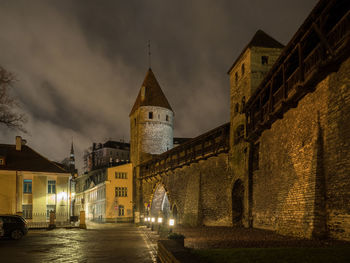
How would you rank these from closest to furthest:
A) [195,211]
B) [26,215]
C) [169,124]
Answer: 1. [195,211]
2. [26,215]
3. [169,124]

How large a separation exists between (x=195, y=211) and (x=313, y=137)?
1915 cm

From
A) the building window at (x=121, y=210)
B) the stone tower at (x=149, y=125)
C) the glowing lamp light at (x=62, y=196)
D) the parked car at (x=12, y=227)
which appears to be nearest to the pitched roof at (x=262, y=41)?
the parked car at (x=12, y=227)

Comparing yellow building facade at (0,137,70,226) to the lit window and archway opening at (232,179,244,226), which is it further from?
the lit window

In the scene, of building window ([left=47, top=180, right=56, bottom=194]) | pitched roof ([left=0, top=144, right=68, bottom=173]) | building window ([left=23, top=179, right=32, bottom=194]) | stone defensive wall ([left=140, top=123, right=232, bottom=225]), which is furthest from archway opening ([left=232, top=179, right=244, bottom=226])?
building window ([left=23, top=179, right=32, bottom=194])

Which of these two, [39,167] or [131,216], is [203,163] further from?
[131,216]

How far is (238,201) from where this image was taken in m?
25.2

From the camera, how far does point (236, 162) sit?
82.4 ft

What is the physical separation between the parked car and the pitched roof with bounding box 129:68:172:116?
39.1 m

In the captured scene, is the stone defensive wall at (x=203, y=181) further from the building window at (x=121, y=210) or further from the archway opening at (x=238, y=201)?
the building window at (x=121, y=210)

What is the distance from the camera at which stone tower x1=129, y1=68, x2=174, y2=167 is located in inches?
2137

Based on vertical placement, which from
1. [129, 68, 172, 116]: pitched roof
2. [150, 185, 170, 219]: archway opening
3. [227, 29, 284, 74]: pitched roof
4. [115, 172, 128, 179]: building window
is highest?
[129, 68, 172, 116]: pitched roof

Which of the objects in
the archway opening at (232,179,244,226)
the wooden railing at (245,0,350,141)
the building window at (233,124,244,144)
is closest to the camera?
the wooden railing at (245,0,350,141)

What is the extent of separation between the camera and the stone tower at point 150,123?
178ft

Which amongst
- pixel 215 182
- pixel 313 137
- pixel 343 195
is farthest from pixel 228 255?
pixel 215 182
